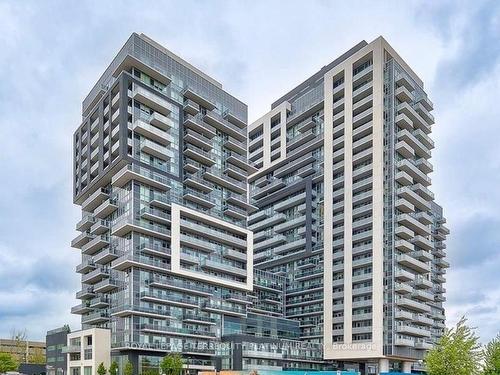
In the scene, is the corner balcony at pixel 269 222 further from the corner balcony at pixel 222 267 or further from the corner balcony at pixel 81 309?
the corner balcony at pixel 81 309

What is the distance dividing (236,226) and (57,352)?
39.8 m

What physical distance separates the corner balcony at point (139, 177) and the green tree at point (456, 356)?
181ft

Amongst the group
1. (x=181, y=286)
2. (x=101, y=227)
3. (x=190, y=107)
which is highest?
(x=190, y=107)

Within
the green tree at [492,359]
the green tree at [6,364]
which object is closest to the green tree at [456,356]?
the green tree at [492,359]

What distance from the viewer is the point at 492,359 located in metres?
56.1

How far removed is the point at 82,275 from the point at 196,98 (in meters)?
39.7

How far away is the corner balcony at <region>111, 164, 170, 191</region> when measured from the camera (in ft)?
293

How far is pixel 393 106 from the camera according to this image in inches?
4328

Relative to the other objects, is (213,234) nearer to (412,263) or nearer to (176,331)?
(176,331)

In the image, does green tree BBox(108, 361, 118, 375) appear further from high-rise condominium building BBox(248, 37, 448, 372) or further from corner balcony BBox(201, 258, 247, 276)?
high-rise condominium building BBox(248, 37, 448, 372)

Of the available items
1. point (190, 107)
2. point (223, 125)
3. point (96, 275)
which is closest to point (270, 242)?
point (223, 125)

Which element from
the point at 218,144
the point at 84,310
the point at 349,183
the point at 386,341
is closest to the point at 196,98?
the point at 218,144

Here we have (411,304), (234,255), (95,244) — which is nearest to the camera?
(95,244)

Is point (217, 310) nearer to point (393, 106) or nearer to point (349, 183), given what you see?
point (349, 183)
